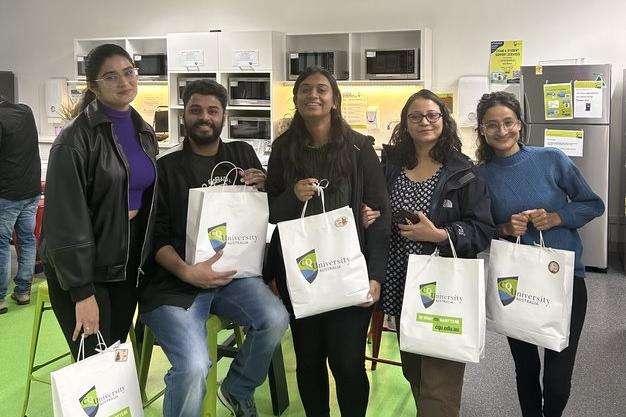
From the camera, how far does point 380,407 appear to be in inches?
105

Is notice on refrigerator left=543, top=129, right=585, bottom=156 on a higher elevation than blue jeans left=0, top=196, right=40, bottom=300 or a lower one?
higher

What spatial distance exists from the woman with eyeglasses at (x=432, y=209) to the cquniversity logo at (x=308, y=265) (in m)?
0.23

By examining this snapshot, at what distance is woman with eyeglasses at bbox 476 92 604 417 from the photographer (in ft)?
6.51

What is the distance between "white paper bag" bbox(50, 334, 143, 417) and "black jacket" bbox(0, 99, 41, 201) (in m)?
2.53

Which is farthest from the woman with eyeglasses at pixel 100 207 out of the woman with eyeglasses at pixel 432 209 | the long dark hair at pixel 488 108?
the long dark hair at pixel 488 108

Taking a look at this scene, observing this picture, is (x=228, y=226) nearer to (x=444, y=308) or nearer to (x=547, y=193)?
(x=444, y=308)

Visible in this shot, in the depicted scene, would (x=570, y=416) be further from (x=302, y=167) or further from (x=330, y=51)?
(x=330, y=51)

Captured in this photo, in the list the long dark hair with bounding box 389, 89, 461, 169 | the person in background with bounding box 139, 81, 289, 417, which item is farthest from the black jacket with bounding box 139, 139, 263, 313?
the long dark hair with bounding box 389, 89, 461, 169

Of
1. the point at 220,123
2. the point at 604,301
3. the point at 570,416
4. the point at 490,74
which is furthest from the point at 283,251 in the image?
the point at 490,74

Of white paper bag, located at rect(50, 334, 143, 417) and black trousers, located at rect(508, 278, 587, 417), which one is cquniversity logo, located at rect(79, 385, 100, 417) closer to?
white paper bag, located at rect(50, 334, 143, 417)

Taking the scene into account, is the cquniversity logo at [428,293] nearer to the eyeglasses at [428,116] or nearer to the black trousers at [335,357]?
the black trousers at [335,357]

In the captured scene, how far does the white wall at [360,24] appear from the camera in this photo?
5391 mm

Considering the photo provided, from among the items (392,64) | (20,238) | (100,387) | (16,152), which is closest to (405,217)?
(100,387)

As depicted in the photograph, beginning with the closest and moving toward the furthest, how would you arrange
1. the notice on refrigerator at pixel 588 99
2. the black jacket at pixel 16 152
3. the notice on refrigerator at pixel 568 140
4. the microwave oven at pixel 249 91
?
the black jacket at pixel 16 152 → the notice on refrigerator at pixel 588 99 → the notice on refrigerator at pixel 568 140 → the microwave oven at pixel 249 91
